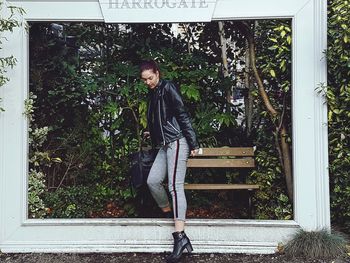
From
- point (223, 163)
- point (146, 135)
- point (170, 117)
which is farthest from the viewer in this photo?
point (146, 135)

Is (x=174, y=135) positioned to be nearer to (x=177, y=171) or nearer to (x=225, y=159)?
(x=177, y=171)

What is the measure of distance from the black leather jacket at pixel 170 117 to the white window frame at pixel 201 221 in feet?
2.90

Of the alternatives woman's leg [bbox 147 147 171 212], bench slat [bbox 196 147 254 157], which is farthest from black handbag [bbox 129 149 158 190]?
bench slat [bbox 196 147 254 157]

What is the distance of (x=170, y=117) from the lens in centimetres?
483

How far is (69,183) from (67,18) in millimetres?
2350

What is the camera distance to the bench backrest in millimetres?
5894

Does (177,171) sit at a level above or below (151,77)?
below

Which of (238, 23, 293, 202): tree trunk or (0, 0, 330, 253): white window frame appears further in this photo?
(238, 23, 293, 202): tree trunk

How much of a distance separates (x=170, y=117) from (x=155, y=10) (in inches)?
43.3

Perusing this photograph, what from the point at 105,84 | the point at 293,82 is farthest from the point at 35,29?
the point at 293,82

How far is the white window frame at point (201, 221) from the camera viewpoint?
494 centimetres

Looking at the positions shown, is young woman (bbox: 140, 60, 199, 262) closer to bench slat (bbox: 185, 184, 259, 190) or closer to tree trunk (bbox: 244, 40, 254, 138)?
bench slat (bbox: 185, 184, 259, 190)

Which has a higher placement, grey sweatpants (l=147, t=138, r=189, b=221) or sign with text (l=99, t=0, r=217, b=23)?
sign with text (l=99, t=0, r=217, b=23)

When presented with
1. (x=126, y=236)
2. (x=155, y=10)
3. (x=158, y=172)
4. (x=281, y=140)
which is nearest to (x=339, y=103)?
(x=281, y=140)
